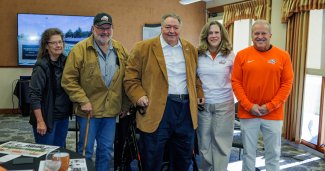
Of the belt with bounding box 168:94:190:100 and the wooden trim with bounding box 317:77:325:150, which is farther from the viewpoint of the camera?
the wooden trim with bounding box 317:77:325:150

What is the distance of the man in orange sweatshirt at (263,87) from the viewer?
2.67m

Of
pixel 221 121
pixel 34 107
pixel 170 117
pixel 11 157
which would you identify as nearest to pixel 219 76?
pixel 221 121

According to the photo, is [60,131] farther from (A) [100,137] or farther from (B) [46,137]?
(A) [100,137]

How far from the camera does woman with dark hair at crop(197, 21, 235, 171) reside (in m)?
2.72

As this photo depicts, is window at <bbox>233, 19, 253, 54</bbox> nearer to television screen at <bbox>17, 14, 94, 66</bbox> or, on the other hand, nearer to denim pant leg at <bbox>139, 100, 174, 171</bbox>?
television screen at <bbox>17, 14, 94, 66</bbox>

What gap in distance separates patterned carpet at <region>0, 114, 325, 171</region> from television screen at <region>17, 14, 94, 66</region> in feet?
4.85

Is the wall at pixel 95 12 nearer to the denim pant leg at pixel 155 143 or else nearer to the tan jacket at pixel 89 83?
the tan jacket at pixel 89 83

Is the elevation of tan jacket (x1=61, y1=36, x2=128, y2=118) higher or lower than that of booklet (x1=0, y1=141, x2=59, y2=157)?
higher

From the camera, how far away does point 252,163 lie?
2.80 m

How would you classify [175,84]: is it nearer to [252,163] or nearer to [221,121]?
[221,121]

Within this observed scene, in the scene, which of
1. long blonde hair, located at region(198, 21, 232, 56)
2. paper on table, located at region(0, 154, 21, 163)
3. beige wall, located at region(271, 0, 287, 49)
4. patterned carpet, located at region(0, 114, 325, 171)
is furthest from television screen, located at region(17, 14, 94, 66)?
paper on table, located at region(0, 154, 21, 163)

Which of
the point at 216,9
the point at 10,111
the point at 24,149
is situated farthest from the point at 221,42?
the point at 10,111

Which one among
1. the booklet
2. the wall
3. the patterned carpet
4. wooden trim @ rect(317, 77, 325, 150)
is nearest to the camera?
the booklet

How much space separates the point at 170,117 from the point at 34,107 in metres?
1.02
